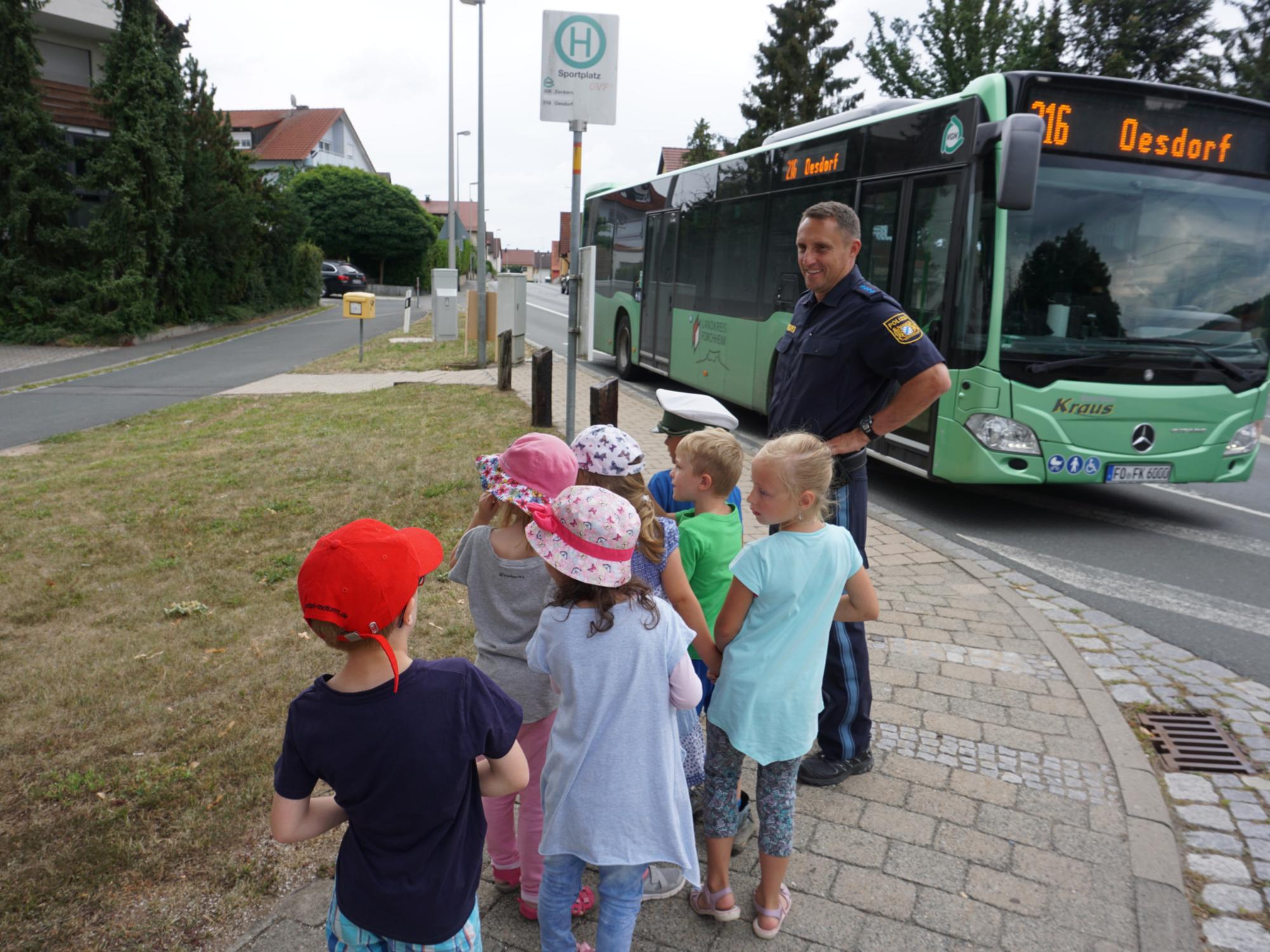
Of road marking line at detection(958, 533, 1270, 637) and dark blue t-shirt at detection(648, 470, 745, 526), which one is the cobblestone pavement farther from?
dark blue t-shirt at detection(648, 470, 745, 526)

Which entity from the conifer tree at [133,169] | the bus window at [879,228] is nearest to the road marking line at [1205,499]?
the bus window at [879,228]

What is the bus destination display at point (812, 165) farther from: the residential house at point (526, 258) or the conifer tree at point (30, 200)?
the residential house at point (526, 258)

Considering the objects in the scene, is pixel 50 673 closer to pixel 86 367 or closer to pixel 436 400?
pixel 436 400

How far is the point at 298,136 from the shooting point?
231 feet

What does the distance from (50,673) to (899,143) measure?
23.5 ft

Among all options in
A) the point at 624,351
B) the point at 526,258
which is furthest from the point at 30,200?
the point at 526,258

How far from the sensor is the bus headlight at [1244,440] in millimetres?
7449

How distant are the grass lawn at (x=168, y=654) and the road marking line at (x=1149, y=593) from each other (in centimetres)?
404

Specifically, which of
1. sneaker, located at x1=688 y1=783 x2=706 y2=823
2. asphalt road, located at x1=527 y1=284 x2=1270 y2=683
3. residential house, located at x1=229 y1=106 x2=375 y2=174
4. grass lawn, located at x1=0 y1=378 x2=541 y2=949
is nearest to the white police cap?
sneaker, located at x1=688 y1=783 x2=706 y2=823

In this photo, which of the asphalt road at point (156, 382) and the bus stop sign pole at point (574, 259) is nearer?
the bus stop sign pole at point (574, 259)

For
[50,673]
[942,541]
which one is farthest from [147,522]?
[942,541]

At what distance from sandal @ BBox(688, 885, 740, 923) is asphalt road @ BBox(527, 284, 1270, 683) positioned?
3.62m

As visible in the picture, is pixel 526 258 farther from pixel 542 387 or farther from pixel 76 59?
pixel 542 387

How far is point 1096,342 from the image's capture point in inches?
281
